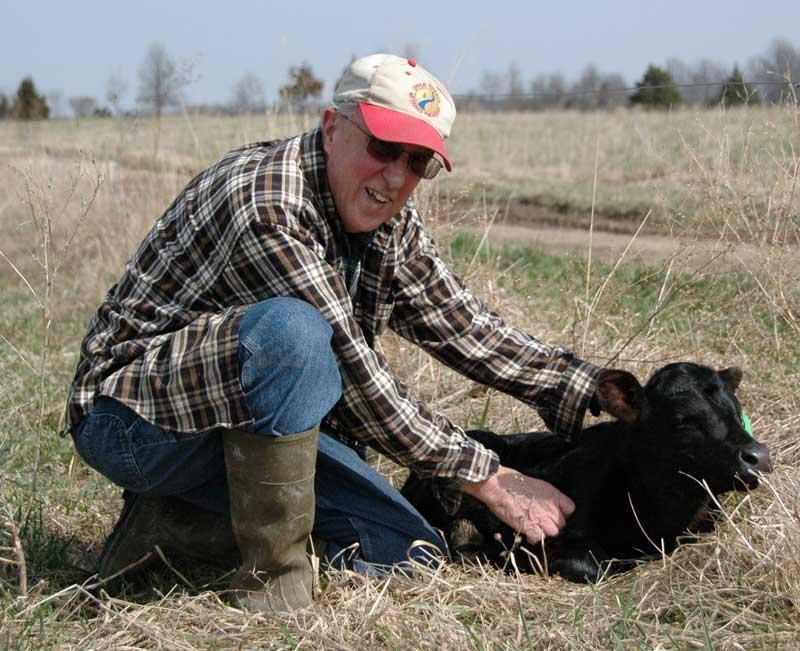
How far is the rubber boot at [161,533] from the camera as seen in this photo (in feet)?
11.8

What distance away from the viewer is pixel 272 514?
10.5ft

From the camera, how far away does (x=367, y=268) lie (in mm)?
3662

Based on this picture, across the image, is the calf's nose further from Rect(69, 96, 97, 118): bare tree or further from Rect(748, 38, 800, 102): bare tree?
Rect(69, 96, 97, 118): bare tree

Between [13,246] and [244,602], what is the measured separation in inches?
406

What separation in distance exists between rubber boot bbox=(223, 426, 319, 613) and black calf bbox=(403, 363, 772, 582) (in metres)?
0.78

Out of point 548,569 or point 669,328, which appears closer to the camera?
point 548,569

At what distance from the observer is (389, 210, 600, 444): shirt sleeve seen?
382cm

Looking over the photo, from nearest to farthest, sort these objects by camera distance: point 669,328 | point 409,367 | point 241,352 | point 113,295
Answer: point 241,352 < point 113,295 < point 409,367 < point 669,328

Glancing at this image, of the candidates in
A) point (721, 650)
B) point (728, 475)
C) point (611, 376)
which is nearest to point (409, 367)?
point (611, 376)

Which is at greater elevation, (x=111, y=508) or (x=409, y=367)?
(x=409, y=367)

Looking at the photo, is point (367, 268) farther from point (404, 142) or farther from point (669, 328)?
point (669, 328)

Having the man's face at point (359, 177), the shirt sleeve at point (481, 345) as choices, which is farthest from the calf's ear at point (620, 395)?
the man's face at point (359, 177)

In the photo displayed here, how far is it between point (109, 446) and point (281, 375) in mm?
686

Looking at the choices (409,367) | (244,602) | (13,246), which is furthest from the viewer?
(13,246)
